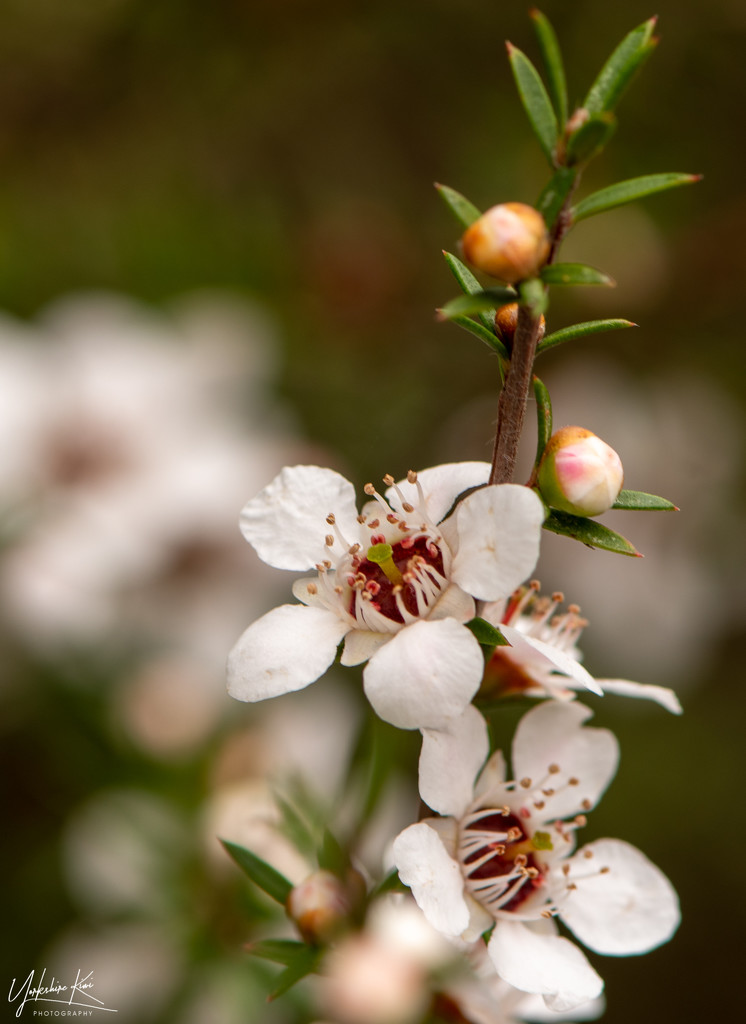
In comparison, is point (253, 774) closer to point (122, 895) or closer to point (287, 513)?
point (122, 895)

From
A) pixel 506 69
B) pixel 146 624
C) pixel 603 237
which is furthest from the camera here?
pixel 506 69

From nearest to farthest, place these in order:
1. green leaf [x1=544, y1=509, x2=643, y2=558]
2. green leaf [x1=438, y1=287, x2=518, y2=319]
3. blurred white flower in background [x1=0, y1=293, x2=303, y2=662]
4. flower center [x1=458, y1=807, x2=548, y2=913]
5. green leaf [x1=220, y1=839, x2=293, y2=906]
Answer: green leaf [x1=438, y1=287, x2=518, y2=319], green leaf [x1=544, y1=509, x2=643, y2=558], flower center [x1=458, y1=807, x2=548, y2=913], green leaf [x1=220, y1=839, x2=293, y2=906], blurred white flower in background [x1=0, y1=293, x2=303, y2=662]

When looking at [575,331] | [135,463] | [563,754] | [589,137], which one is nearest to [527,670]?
[563,754]

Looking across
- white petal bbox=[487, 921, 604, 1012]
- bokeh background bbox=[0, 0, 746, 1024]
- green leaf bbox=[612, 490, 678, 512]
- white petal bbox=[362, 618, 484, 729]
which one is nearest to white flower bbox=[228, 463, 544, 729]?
white petal bbox=[362, 618, 484, 729]

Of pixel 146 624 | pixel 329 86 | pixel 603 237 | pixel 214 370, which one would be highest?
pixel 329 86

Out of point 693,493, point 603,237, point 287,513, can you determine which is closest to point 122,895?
point 287,513

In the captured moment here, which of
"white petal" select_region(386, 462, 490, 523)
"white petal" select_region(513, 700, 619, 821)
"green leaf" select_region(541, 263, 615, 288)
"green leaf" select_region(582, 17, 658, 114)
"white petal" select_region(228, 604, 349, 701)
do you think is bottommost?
"white petal" select_region(513, 700, 619, 821)

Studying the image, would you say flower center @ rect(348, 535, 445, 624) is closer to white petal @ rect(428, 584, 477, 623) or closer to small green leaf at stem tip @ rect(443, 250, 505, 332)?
white petal @ rect(428, 584, 477, 623)
